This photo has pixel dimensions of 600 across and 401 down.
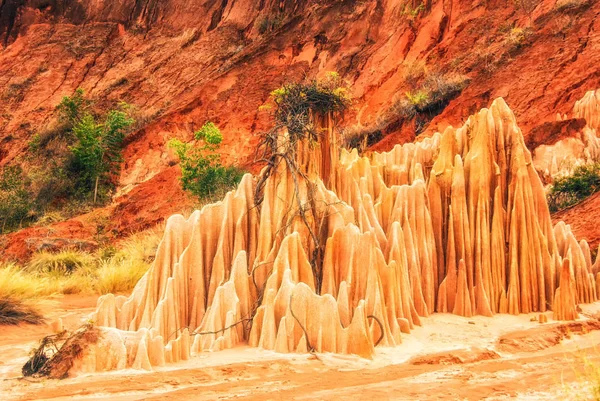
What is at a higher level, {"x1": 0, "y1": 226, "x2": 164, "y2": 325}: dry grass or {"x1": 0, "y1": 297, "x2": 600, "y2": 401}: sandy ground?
{"x1": 0, "y1": 226, "x2": 164, "y2": 325}: dry grass

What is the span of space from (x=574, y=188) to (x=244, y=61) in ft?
55.0

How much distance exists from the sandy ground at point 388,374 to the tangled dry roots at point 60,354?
0.15 m

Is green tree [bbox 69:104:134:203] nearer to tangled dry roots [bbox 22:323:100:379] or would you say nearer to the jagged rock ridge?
the jagged rock ridge

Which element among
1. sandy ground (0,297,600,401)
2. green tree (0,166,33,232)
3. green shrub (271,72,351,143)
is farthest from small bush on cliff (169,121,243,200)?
sandy ground (0,297,600,401)

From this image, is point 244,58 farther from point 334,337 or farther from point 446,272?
point 334,337

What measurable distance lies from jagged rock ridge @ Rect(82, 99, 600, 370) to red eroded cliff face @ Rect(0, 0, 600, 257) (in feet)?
31.9

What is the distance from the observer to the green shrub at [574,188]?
48.9 feet

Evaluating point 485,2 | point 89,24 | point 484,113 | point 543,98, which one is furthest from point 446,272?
point 89,24

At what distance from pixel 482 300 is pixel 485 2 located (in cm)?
1834

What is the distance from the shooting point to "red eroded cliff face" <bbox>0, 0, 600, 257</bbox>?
19734mm

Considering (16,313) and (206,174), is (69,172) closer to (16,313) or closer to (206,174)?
(206,174)

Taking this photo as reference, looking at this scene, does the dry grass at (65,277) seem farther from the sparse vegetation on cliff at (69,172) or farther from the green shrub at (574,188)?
the green shrub at (574,188)

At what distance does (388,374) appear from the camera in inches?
222

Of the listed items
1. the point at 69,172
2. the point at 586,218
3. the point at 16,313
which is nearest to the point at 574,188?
the point at 586,218
